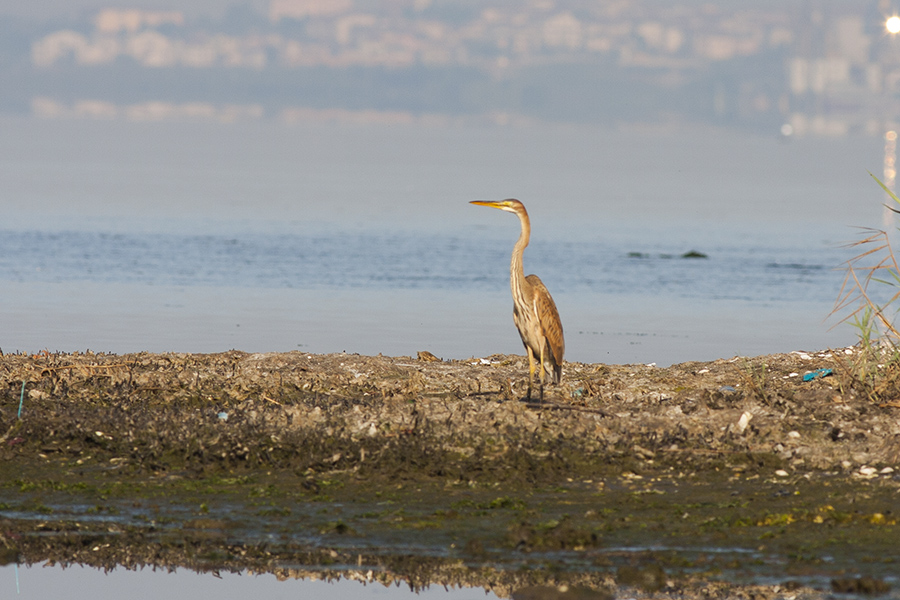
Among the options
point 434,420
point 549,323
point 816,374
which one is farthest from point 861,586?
point 816,374

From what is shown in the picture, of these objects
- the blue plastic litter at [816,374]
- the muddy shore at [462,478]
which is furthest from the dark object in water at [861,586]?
the blue plastic litter at [816,374]

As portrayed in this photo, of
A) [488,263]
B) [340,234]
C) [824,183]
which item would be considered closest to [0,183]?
[340,234]

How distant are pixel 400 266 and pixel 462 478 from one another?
2077 cm

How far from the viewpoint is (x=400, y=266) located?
29.5 meters

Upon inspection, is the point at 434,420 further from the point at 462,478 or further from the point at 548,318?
the point at 548,318

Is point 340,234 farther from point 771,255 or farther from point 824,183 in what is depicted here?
point 824,183

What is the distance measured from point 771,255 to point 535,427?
2557 centimetres

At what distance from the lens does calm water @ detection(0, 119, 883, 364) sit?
1875 centimetres

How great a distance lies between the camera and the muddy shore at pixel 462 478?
7.15 meters

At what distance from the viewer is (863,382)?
34.7 ft

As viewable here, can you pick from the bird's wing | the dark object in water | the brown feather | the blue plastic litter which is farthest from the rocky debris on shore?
the dark object in water

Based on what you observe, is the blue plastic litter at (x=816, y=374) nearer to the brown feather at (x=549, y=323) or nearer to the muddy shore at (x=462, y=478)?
the muddy shore at (x=462, y=478)

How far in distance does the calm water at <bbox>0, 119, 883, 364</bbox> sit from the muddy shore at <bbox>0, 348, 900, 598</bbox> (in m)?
3.54

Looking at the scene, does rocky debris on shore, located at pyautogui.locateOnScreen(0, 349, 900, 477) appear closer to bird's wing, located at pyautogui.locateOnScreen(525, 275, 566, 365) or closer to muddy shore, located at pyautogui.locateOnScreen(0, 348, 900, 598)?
muddy shore, located at pyautogui.locateOnScreen(0, 348, 900, 598)
